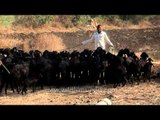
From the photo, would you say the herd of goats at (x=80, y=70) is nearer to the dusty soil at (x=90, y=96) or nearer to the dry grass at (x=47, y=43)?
the dusty soil at (x=90, y=96)

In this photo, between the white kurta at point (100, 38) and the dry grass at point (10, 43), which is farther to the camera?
the dry grass at point (10, 43)

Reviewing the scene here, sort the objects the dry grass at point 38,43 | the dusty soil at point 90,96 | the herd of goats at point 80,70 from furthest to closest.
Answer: the dry grass at point 38,43 → the herd of goats at point 80,70 → the dusty soil at point 90,96

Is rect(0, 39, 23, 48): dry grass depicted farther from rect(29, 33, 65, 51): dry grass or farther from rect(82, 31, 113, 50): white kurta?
rect(82, 31, 113, 50): white kurta

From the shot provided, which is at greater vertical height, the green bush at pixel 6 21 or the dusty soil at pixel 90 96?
the green bush at pixel 6 21

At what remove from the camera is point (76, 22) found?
2986cm

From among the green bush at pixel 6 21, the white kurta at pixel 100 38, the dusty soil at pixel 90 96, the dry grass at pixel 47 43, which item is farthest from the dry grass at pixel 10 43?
the dusty soil at pixel 90 96

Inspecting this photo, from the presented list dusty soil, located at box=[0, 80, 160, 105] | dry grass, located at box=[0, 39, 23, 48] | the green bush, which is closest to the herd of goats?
dusty soil, located at box=[0, 80, 160, 105]

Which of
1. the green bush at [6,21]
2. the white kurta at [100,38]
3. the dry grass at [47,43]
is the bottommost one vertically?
the white kurta at [100,38]

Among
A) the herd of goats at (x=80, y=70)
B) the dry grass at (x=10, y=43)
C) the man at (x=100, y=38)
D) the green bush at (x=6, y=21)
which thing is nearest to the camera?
the herd of goats at (x=80, y=70)

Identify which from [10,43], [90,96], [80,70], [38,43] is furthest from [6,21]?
[90,96]

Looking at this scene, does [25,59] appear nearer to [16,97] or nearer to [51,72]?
[51,72]

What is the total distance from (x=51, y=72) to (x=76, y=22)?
57.1ft
